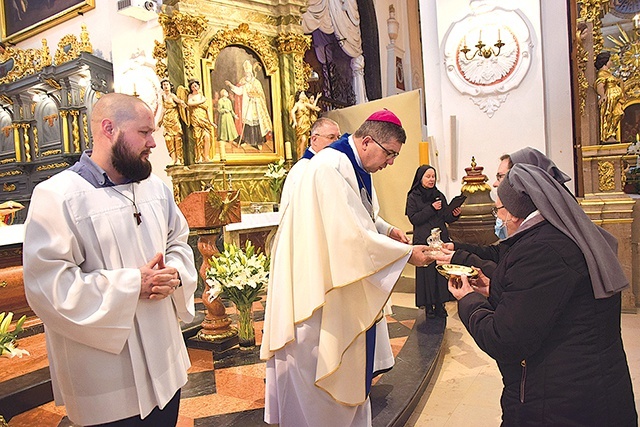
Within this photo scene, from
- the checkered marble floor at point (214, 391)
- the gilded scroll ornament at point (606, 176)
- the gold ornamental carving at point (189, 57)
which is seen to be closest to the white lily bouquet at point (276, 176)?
the gold ornamental carving at point (189, 57)

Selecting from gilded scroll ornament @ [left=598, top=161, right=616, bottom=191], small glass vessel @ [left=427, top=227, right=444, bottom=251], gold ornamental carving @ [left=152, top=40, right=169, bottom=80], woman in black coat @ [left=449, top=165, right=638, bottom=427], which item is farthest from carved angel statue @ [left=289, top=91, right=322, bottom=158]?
woman in black coat @ [left=449, top=165, right=638, bottom=427]

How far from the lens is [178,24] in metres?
7.92

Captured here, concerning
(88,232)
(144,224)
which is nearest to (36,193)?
(88,232)

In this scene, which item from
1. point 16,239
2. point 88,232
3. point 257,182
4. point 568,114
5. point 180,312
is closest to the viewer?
point 88,232

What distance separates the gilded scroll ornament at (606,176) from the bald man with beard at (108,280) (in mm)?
5351

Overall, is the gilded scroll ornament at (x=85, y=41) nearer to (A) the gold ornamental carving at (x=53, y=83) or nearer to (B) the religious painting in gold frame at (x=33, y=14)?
(B) the religious painting in gold frame at (x=33, y=14)

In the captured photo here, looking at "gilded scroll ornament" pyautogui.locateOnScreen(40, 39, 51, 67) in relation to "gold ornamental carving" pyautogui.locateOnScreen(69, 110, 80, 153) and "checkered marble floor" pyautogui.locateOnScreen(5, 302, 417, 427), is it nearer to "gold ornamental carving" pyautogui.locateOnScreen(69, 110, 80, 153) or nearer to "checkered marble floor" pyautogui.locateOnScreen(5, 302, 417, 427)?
"gold ornamental carving" pyautogui.locateOnScreen(69, 110, 80, 153)

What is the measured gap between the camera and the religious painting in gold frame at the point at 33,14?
1057cm

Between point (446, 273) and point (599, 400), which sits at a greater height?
point (446, 273)

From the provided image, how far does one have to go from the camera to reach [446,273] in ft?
6.87

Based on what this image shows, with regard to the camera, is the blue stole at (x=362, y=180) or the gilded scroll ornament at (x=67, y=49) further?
the gilded scroll ornament at (x=67, y=49)

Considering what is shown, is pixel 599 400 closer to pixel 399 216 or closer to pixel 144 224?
pixel 144 224

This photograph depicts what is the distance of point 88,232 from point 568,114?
4.91 meters

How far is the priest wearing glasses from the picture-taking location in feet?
7.79
